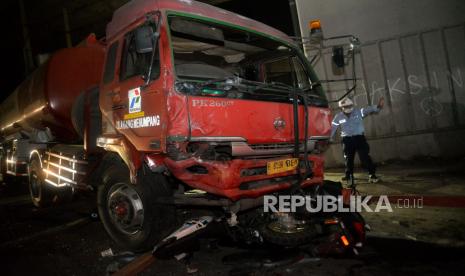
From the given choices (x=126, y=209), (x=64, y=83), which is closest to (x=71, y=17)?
(x=64, y=83)

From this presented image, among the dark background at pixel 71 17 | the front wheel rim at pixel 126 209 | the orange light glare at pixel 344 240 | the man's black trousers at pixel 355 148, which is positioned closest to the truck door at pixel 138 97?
the front wheel rim at pixel 126 209

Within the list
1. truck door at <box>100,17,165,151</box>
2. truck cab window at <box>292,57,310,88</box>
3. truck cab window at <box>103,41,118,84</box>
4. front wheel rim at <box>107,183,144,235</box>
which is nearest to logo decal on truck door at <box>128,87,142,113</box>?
truck door at <box>100,17,165,151</box>

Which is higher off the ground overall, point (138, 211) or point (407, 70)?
point (407, 70)

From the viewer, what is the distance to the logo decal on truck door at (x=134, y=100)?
3.39 m

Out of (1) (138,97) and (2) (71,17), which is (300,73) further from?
(2) (71,17)

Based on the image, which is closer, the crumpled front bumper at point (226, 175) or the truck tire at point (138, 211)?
the crumpled front bumper at point (226, 175)

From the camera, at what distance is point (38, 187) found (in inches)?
251

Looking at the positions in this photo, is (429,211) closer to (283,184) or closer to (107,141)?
(283,184)

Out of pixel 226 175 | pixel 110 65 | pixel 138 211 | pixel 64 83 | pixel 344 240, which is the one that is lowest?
pixel 344 240

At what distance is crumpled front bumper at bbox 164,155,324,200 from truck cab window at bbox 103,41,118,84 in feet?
4.94

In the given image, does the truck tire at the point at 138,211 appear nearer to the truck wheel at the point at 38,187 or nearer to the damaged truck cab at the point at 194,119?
the damaged truck cab at the point at 194,119

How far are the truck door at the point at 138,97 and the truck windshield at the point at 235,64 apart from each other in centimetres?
26

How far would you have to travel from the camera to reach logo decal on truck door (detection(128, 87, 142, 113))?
11.1 feet

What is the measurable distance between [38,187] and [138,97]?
4.27m
